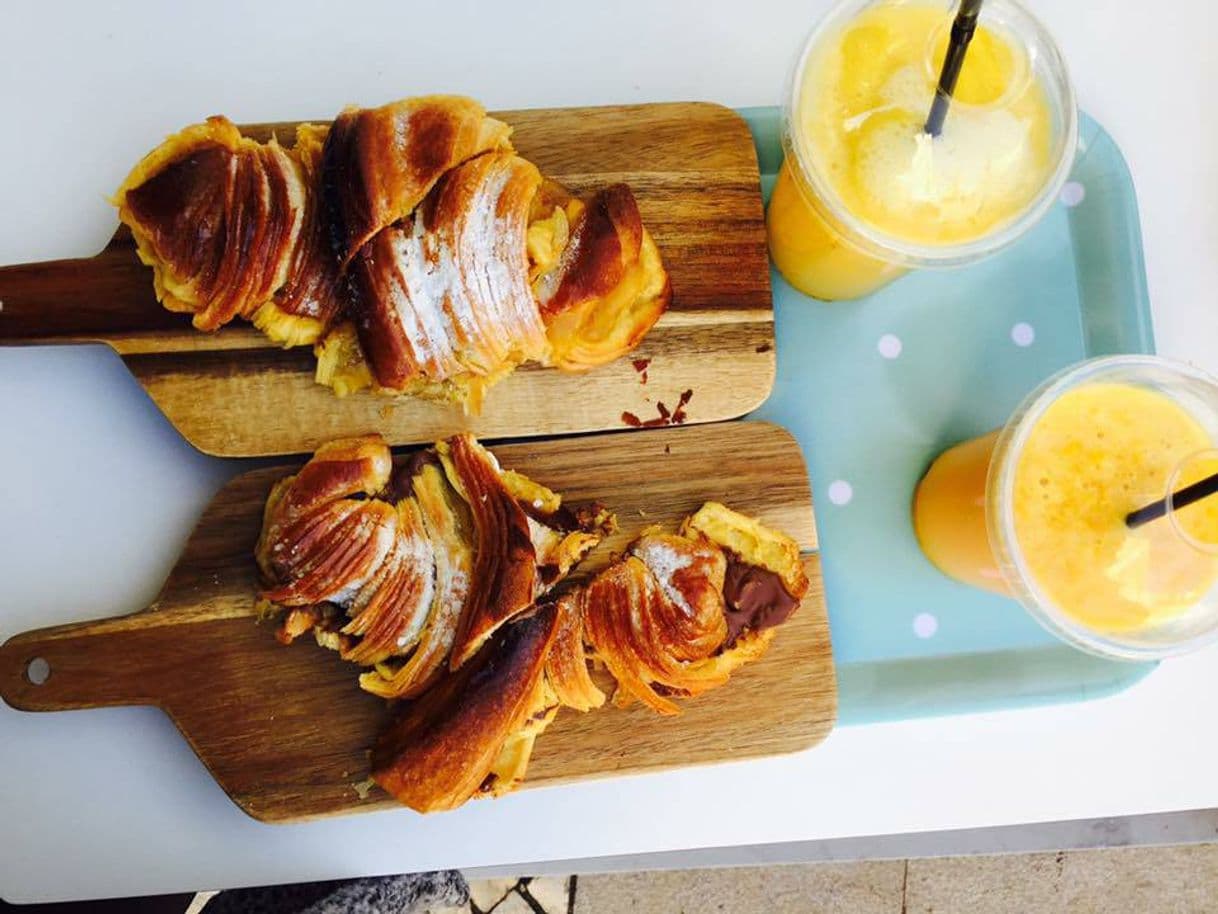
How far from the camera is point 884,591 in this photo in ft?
4.69

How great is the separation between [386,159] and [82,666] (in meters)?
0.76

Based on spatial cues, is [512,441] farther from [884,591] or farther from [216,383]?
[884,591]

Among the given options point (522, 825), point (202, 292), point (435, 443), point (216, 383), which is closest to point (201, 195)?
point (202, 292)

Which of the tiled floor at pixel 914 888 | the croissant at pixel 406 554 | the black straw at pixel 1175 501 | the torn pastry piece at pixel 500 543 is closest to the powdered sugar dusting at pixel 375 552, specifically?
the croissant at pixel 406 554

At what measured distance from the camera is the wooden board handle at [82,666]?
1298mm

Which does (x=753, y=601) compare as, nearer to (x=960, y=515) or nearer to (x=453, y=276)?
(x=960, y=515)

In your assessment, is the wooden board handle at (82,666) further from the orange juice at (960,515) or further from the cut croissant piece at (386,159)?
the orange juice at (960,515)

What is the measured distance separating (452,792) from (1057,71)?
1.13 meters

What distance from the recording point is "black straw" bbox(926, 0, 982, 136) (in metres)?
1.00

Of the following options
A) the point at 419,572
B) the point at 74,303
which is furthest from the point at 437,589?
the point at 74,303

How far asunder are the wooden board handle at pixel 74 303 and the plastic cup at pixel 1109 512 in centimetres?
110

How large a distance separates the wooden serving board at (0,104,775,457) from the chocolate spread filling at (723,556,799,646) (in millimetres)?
229

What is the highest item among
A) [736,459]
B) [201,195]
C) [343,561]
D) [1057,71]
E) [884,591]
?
[201,195]

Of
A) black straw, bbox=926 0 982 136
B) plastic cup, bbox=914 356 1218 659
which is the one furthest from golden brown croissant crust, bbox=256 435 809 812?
black straw, bbox=926 0 982 136
